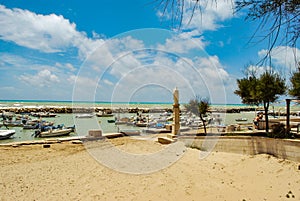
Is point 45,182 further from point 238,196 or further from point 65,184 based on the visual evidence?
point 238,196

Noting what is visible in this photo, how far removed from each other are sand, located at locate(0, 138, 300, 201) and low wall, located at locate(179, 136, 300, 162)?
268 millimetres

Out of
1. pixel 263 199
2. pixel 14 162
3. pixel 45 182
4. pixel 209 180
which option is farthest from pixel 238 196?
pixel 14 162

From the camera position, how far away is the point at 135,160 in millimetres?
9492

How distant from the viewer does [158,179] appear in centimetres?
721

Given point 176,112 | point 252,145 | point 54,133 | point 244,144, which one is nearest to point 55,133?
point 54,133

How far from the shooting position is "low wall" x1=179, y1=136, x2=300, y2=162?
7282 mm

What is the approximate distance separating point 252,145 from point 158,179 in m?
3.98

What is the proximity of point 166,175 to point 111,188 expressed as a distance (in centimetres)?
195

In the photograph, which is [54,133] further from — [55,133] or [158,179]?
[158,179]

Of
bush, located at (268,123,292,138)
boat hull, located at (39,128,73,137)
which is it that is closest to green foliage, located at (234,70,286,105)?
bush, located at (268,123,292,138)

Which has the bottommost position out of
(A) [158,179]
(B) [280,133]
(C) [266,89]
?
(A) [158,179]

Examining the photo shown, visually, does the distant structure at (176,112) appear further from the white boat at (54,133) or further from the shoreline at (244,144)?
the white boat at (54,133)

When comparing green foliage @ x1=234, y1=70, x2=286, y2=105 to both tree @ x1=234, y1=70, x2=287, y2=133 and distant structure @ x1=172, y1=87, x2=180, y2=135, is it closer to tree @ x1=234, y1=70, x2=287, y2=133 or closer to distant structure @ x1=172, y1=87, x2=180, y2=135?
tree @ x1=234, y1=70, x2=287, y2=133

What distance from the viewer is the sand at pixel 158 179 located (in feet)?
19.5
